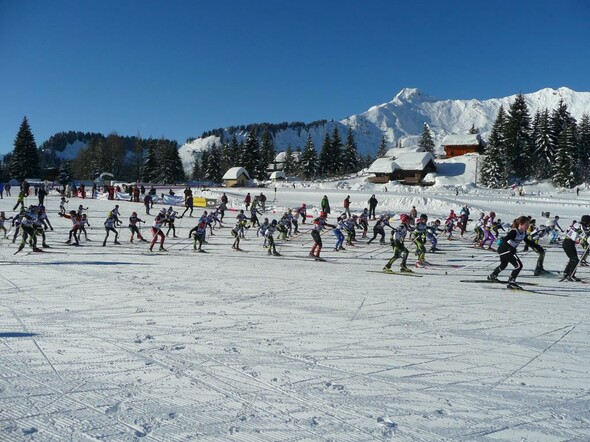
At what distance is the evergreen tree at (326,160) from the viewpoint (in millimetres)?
68375

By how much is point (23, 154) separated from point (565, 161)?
2710 inches

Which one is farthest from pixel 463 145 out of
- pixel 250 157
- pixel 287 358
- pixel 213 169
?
pixel 287 358

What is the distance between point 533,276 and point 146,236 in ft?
54.8

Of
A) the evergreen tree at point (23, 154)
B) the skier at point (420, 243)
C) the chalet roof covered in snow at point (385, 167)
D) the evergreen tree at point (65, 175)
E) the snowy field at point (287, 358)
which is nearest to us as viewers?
the snowy field at point (287, 358)

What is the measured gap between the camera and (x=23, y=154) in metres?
55.7

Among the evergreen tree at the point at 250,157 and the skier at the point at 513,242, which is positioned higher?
the evergreen tree at the point at 250,157

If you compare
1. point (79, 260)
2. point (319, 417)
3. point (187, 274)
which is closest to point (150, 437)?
point (319, 417)

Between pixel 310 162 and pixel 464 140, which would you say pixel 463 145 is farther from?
pixel 310 162

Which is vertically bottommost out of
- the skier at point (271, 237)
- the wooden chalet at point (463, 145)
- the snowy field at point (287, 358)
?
the snowy field at point (287, 358)

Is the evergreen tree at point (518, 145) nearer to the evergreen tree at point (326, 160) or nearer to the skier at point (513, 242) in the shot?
the evergreen tree at point (326, 160)

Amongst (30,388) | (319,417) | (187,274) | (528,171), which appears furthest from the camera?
(528,171)

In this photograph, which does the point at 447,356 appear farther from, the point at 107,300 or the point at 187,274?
the point at 187,274

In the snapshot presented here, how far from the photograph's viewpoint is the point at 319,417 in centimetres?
390

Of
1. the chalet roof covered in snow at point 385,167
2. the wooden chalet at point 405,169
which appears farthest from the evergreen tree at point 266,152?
the wooden chalet at point 405,169
